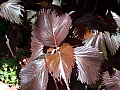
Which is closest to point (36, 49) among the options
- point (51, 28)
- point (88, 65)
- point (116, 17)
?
point (51, 28)

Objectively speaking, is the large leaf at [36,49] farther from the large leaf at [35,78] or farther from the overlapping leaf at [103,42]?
the overlapping leaf at [103,42]

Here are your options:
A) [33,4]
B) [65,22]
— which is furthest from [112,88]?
[33,4]

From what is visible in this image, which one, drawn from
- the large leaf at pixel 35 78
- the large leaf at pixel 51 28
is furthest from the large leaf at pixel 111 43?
the large leaf at pixel 35 78

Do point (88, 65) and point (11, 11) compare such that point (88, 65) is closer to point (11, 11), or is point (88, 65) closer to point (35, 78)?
point (35, 78)

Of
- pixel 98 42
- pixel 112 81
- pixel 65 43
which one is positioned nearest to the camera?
pixel 65 43

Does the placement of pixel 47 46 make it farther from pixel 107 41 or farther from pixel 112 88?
pixel 112 88

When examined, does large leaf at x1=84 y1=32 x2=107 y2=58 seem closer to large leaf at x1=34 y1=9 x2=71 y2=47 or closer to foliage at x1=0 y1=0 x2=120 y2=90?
foliage at x1=0 y1=0 x2=120 y2=90
